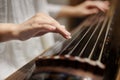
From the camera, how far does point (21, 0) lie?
55cm

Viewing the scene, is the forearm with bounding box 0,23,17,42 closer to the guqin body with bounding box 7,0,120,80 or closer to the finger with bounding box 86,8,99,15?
the guqin body with bounding box 7,0,120,80

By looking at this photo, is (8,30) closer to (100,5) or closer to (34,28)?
(34,28)

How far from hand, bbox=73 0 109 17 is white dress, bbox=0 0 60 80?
0.14m

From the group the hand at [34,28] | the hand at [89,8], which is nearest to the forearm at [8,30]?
the hand at [34,28]

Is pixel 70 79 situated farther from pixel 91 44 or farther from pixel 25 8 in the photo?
pixel 25 8

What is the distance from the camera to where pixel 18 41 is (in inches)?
22.0

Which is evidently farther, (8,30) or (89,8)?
(89,8)

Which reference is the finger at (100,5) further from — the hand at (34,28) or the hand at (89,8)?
the hand at (34,28)

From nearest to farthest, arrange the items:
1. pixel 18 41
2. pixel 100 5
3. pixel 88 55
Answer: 1. pixel 88 55
2. pixel 18 41
3. pixel 100 5

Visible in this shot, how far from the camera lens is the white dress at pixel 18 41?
0.54m

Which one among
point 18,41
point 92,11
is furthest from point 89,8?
point 18,41

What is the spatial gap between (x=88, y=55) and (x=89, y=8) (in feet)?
1.08

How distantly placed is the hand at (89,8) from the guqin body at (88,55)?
0.02 m

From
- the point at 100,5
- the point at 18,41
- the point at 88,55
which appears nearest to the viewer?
the point at 88,55
